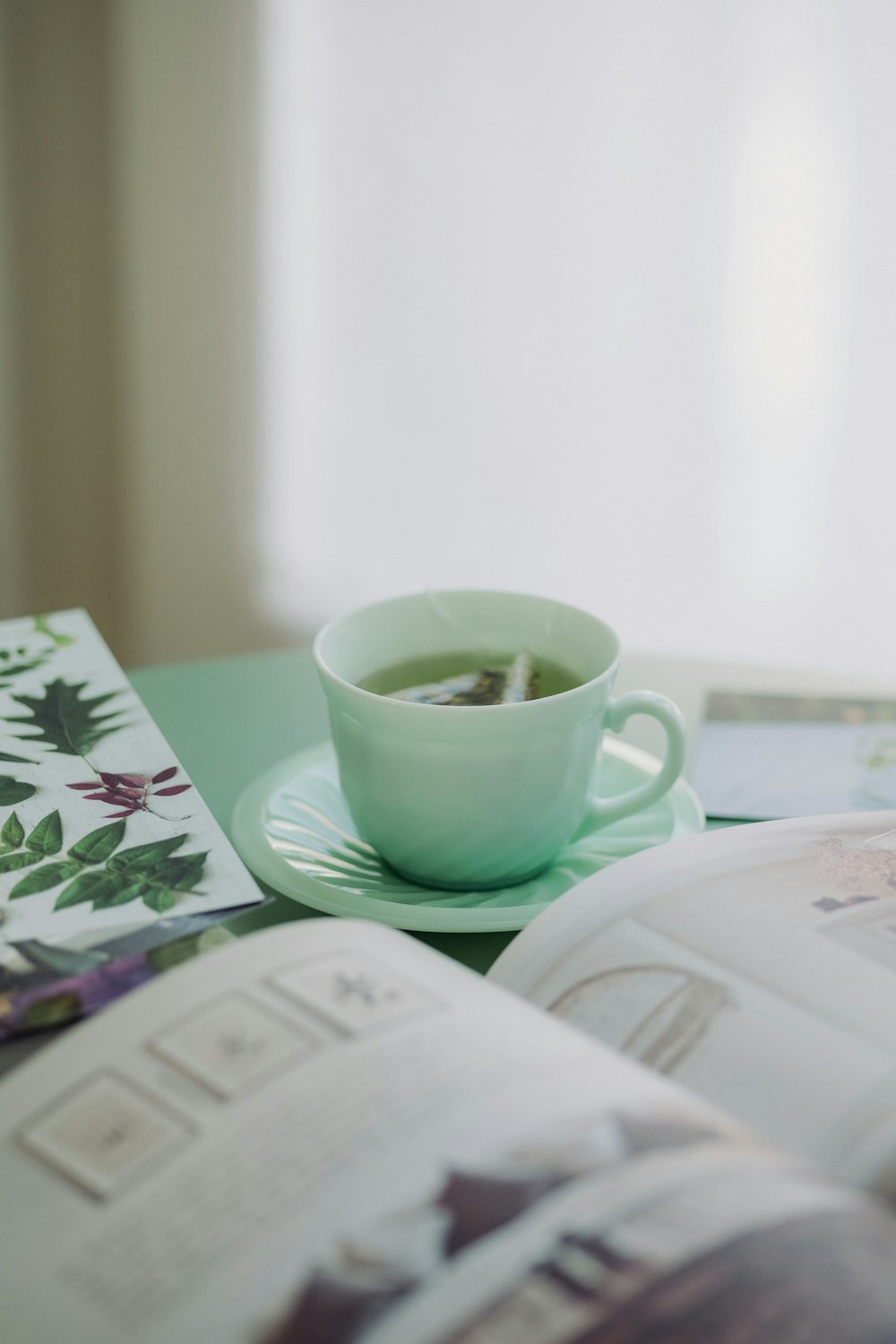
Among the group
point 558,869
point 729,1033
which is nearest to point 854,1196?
point 729,1033

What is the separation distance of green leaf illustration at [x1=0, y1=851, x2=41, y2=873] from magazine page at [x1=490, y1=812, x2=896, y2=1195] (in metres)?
0.14

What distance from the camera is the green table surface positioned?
534 mm

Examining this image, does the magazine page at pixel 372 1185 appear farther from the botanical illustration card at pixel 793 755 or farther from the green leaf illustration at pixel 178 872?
the botanical illustration card at pixel 793 755

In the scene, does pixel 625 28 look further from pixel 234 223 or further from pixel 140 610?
pixel 140 610

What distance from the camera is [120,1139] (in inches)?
10.1

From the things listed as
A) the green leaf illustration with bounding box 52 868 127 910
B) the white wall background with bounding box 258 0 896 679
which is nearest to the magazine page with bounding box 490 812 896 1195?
the green leaf illustration with bounding box 52 868 127 910

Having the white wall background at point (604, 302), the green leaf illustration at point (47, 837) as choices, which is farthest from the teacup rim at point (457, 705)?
the white wall background at point (604, 302)

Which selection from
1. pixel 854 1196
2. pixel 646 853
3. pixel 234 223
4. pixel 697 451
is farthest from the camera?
pixel 234 223

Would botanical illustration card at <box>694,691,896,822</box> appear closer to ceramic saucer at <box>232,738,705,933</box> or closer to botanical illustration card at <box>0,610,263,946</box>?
ceramic saucer at <box>232,738,705,933</box>

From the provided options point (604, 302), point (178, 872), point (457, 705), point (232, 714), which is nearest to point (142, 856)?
point (178, 872)

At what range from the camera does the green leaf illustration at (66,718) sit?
42 cm

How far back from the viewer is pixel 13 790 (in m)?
0.39

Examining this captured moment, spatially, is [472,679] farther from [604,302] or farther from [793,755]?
[604,302]

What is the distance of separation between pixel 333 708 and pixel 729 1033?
0.18 metres
